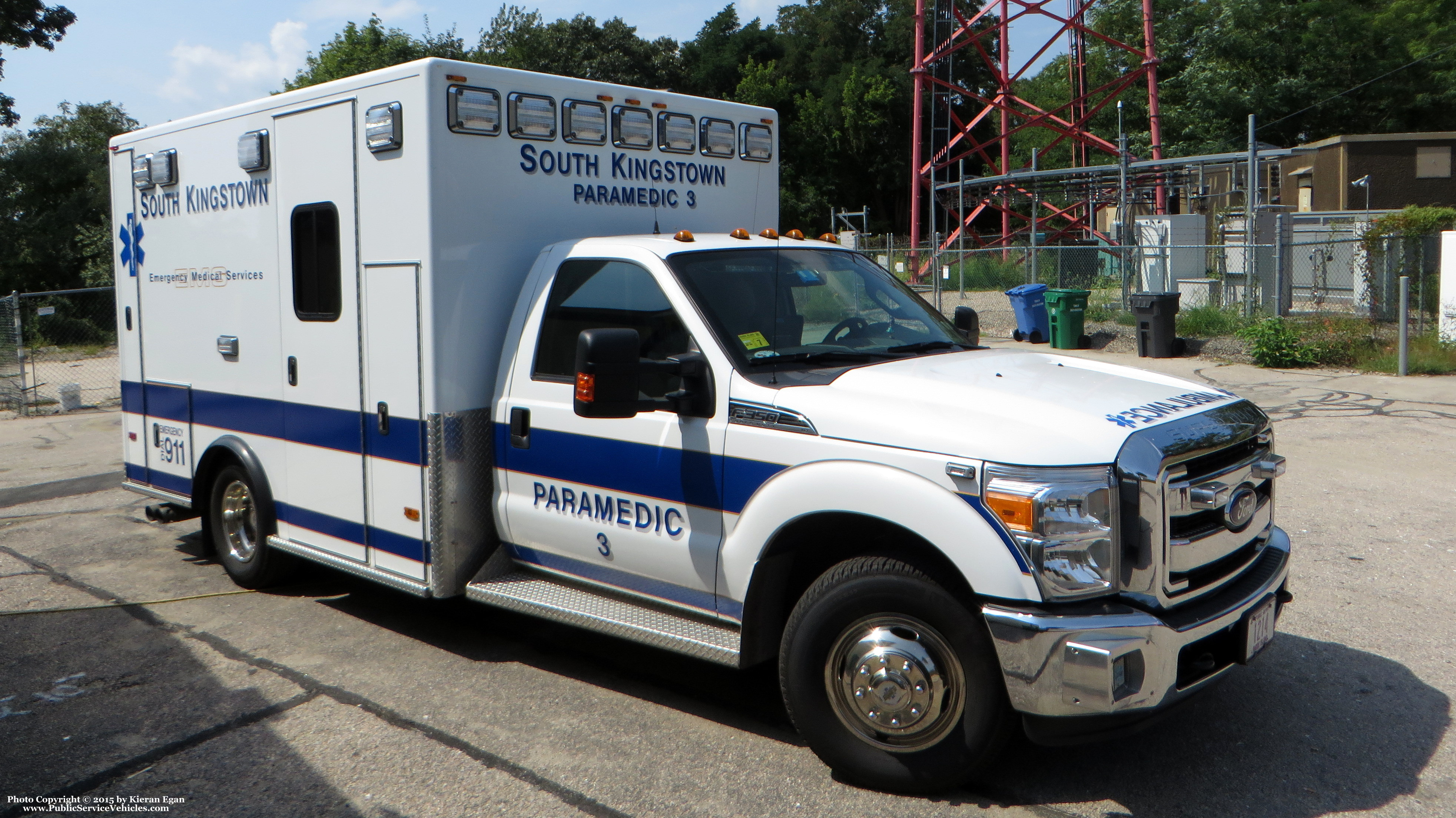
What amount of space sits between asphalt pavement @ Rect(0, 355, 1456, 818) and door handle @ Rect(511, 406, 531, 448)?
1.08 metres

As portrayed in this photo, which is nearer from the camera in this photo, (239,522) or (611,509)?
(611,509)

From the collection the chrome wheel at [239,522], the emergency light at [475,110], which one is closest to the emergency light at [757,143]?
the emergency light at [475,110]

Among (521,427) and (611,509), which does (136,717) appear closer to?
(521,427)

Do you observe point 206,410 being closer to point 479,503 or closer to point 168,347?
point 168,347

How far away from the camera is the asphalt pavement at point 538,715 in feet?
12.9

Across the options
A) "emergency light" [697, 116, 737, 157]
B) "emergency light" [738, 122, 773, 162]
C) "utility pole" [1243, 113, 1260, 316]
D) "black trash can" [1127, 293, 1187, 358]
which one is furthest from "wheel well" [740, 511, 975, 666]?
"utility pole" [1243, 113, 1260, 316]

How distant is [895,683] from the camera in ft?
12.6

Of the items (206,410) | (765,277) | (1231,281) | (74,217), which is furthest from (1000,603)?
(74,217)

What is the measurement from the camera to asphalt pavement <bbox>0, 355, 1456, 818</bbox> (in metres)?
3.93

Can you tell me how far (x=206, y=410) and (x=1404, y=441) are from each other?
32.5 ft

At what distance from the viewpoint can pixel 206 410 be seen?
6730mm

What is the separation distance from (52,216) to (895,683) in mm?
33675

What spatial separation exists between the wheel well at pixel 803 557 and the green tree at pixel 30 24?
2895cm

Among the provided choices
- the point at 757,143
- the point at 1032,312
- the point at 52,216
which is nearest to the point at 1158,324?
the point at 1032,312
